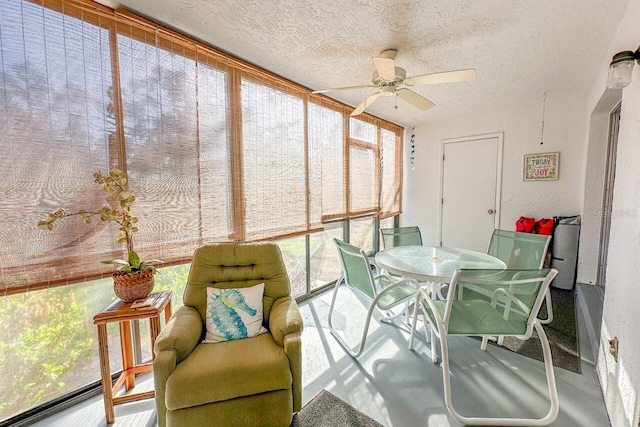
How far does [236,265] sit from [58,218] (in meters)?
0.95

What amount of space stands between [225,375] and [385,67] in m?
1.97

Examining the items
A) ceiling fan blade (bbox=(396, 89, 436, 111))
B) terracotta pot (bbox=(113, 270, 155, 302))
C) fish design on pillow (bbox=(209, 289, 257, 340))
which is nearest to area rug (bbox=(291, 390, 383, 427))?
fish design on pillow (bbox=(209, 289, 257, 340))

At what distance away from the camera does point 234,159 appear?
2.12 metres

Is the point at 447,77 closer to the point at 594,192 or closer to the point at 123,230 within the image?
the point at 123,230

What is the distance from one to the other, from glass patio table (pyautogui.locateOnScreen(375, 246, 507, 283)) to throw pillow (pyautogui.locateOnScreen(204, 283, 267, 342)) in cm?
100

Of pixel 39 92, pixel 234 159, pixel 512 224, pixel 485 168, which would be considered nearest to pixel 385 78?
pixel 234 159

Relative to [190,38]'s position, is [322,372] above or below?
below

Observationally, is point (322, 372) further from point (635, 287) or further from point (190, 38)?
point (190, 38)

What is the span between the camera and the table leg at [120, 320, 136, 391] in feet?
5.33

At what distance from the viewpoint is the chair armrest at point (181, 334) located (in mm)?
1271

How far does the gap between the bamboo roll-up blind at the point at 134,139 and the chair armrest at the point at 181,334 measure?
1.62 ft

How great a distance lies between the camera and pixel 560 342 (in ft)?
6.92

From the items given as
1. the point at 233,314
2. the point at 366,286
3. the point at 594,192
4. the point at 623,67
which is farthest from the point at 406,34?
the point at 594,192

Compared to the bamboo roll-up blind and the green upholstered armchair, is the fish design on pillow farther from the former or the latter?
the bamboo roll-up blind
